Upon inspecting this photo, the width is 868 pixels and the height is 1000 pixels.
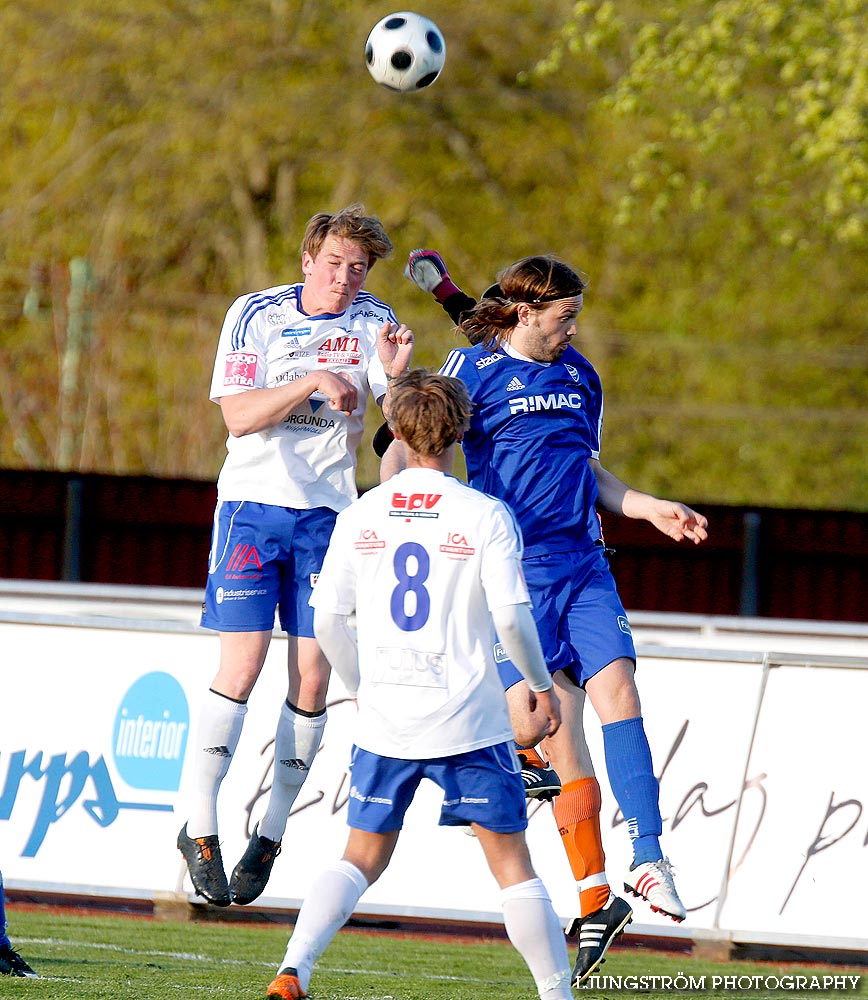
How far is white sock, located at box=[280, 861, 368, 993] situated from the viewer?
15.5 feet

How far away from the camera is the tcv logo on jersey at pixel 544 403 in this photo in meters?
5.90

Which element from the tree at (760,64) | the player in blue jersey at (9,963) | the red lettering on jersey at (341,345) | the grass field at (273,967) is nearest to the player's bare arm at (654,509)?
the red lettering on jersey at (341,345)

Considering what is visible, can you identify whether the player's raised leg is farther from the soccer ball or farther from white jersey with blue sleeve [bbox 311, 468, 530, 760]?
the soccer ball

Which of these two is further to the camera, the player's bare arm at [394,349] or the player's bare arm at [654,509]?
the player's bare arm at [394,349]

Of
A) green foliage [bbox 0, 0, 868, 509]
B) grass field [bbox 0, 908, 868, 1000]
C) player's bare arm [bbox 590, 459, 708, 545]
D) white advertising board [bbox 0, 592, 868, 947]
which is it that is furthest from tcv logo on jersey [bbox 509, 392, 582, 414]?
green foliage [bbox 0, 0, 868, 509]

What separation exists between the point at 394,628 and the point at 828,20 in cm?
1408

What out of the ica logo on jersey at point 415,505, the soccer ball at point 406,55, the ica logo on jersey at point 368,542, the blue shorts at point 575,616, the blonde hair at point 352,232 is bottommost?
the blue shorts at point 575,616

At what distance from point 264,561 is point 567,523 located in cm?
119

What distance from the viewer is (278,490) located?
6277 mm

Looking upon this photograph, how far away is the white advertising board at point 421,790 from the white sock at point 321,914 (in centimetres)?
313

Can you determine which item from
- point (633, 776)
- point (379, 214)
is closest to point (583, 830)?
point (633, 776)

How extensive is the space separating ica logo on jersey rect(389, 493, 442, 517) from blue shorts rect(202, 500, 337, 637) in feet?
5.11

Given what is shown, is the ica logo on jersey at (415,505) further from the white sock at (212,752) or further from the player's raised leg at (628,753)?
the white sock at (212,752)

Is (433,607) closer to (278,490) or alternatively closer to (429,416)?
(429,416)
